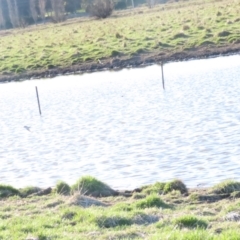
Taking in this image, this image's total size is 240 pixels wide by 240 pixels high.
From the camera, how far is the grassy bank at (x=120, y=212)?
29.3ft

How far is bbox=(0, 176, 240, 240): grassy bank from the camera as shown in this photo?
8.94 m

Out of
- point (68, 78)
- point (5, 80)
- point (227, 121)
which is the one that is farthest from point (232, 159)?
point (5, 80)

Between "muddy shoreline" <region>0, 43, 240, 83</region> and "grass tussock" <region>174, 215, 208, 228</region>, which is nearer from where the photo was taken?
"grass tussock" <region>174, 215, 208, 228</region>

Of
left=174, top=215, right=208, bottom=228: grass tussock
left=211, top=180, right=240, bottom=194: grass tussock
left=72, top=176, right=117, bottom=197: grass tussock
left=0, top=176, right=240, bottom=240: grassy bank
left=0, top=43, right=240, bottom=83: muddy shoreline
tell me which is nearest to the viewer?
left=0, top=176, right=240, bottom=240: grassy bank

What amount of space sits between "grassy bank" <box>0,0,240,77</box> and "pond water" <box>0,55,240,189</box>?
13.5ft

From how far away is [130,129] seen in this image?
68.6 ft

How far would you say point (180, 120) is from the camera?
2119 centimetres

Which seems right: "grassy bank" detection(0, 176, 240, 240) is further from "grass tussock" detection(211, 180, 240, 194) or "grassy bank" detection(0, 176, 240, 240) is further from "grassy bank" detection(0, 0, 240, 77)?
"grassy bank" detection(0, 0, 240, 77)

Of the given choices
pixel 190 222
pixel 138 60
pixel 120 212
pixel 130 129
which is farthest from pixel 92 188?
pixel 138 60

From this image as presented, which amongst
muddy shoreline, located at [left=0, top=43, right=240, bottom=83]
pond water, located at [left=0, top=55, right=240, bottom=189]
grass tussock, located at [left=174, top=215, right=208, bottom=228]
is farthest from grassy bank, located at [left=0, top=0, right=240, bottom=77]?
grass tussock, located at [left=174, top=215, right=208, bottom=228]

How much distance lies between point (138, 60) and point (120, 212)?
27758mm

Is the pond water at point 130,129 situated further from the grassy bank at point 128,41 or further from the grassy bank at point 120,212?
the grassy bank at point 128,41

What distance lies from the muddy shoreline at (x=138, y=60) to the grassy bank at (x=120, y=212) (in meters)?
23.8

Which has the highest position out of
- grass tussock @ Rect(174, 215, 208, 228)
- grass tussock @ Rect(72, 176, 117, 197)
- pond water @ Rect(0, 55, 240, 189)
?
grass tussock @ Rect(174, 215, 208, 228)
